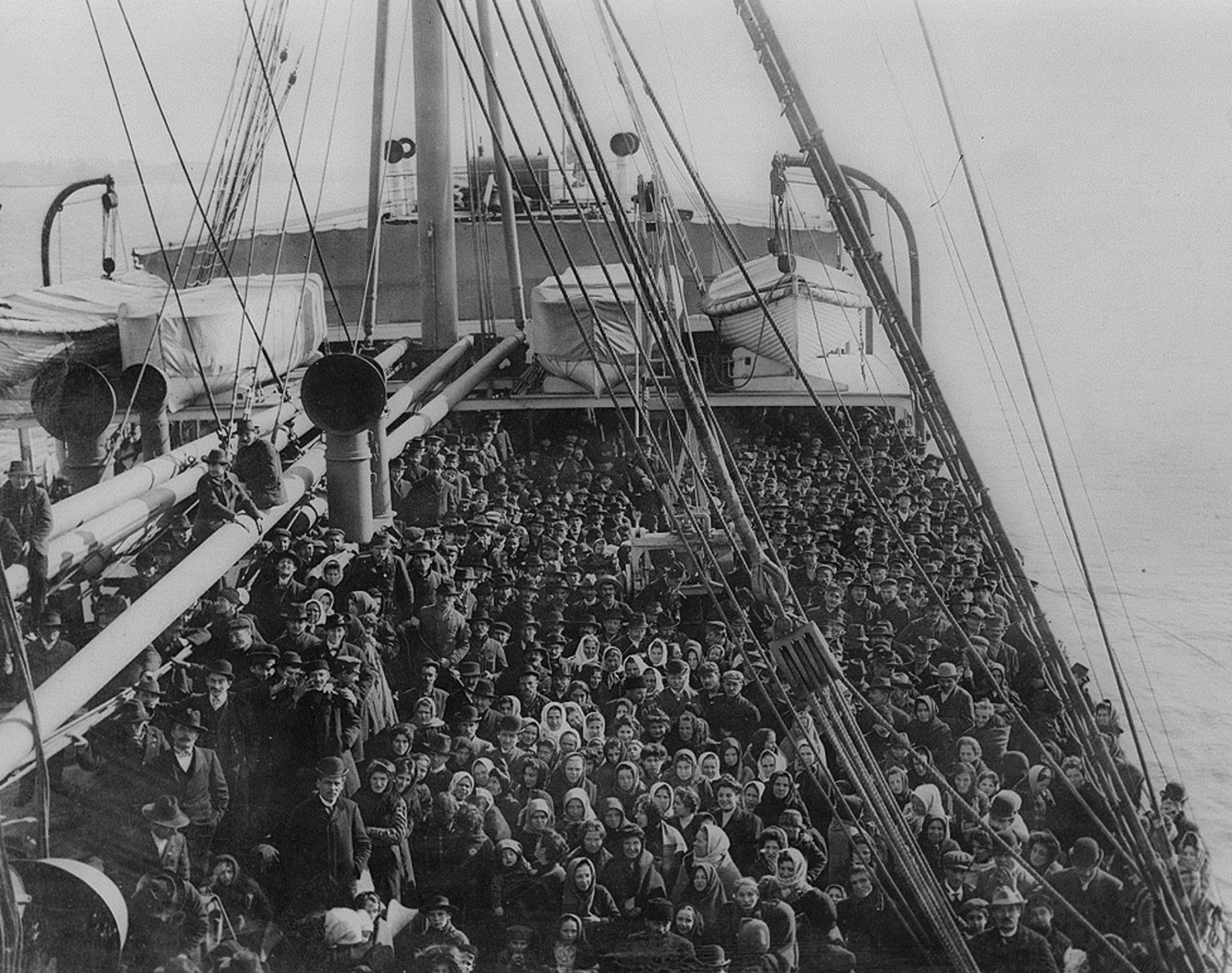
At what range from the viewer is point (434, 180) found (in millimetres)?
13734

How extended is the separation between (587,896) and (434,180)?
34.9 feet

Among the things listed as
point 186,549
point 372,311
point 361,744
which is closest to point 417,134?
point 372,311

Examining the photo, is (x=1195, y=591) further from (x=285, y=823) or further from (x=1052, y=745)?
(x=285, y=823)

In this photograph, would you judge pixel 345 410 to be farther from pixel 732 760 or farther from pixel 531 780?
pixel 732 760

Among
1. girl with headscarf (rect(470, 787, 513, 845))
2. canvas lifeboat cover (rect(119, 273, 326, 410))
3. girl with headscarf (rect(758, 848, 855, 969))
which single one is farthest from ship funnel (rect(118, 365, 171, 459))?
girl with headscarf (rect(758, 848, 855, 969))

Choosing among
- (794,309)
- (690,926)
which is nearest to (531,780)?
(690,926)

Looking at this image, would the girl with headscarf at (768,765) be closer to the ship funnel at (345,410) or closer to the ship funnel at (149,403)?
the ship funnel at (345,410)

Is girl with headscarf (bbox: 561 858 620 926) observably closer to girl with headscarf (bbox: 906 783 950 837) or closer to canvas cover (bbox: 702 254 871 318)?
girl with headscarf (bbox: 906 783 950 837)

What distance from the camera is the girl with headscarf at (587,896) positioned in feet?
15.0

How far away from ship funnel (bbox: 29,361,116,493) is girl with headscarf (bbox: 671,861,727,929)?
5.26 meters

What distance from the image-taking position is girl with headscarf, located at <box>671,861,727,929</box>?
4.52m

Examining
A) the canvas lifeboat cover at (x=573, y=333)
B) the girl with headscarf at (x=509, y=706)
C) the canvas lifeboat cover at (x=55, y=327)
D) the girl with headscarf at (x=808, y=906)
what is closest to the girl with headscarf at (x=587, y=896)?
the girl with headscarf at (x=808, y=906)

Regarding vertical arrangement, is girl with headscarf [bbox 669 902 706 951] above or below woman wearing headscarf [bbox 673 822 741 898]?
below

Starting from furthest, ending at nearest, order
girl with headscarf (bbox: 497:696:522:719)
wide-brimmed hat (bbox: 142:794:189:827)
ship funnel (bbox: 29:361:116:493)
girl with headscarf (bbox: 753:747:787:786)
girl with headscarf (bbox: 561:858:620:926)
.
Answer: ship funnel (bbox: 29:361:116:493), girl with headscarf (bbox: 497:696:522:719), girl with headscarf (bbox: 753:747:787:786), wide-brimmed hat (bbox: 142:794:189:827), girl with headscarf (bbox: 561:858:620:926)
